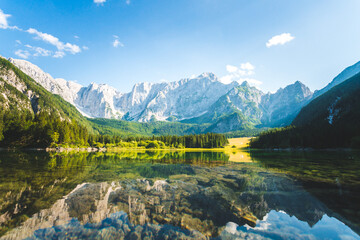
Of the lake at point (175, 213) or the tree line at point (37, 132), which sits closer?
the lake at point (175, 213)

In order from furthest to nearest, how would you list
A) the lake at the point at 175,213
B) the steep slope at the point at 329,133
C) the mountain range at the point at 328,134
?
1. the steep slope at the point at 329,133
2. the mountain range at the point at 328,134
3. the lake at the point at 175,213

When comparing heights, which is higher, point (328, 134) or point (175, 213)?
point (328, 134)

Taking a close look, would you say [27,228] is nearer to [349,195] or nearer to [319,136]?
[349,195]

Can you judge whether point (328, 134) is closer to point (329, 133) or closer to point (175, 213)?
point (329, 133)

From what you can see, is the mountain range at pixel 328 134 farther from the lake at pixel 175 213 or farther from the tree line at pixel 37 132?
the tree line at pixel 37 132

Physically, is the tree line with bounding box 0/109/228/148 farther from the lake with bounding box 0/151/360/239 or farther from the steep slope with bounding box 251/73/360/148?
the steep slope with bounding box 251/73/360/148

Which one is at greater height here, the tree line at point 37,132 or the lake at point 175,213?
the tree line at point 37,132

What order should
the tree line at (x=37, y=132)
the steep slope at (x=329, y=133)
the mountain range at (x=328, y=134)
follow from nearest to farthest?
the tree line at (x=37, y=132) → the mountain range at (x=328, y=134) → the steep slope at (x=329, y=133)

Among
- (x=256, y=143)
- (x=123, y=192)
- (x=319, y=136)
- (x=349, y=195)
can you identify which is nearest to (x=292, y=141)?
(x=319, y=136)

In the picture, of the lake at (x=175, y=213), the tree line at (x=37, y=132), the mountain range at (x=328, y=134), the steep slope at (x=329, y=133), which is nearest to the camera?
the lake at (x=175, y=213)

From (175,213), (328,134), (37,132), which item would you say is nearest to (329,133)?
(328,134)

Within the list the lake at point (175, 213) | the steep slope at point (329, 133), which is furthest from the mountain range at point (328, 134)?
the lake at point (175, 213)

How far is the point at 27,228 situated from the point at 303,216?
42.9 ft

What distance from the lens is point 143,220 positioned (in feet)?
28.8
